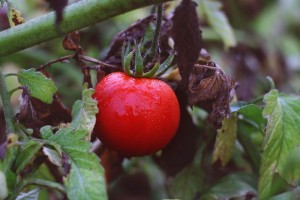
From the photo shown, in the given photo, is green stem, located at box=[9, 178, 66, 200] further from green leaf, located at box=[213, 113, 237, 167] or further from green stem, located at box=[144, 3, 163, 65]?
green leaf, located at box=[213, 113, 237, 167]

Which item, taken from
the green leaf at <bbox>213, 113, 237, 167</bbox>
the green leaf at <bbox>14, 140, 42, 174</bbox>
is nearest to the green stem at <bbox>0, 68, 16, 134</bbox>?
the green leaf at <bbox>14, 140, 42, 174</bbox>

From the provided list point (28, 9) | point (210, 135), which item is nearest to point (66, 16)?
point (210, 135)

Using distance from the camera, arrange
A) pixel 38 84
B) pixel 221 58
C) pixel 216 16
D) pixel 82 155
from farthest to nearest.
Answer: pixel 221 58, pixel 216 16, pixel 38 84, pixel 82 155

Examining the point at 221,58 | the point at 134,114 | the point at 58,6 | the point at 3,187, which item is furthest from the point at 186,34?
the point at 221,58

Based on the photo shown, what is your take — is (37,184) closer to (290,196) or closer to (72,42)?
(72,42)

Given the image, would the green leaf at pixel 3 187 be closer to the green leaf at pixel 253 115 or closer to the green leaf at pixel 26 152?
the green leaf at pixel 26 152

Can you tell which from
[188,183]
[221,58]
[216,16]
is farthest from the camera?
[221,58]

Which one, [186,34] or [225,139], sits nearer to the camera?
[186,34]
